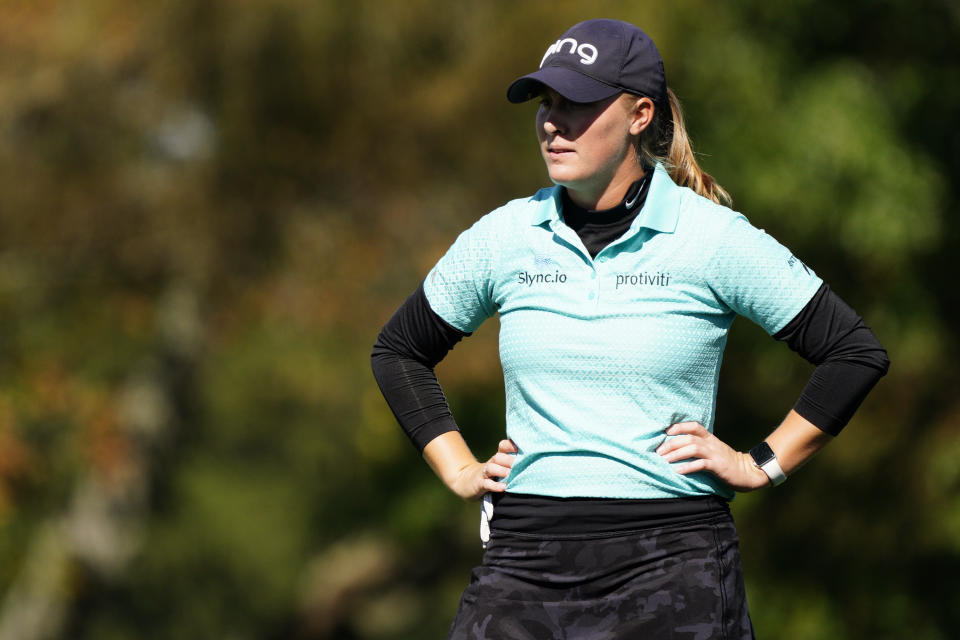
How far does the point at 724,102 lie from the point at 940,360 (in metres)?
2.68

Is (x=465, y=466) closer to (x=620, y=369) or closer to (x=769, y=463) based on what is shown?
→ (x=620, y=369)

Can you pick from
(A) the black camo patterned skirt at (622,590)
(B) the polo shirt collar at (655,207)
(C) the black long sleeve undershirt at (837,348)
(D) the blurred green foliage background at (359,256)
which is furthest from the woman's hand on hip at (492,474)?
(D) the blurred green foliage background at (359,256)

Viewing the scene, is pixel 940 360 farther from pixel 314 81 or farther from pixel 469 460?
pixel 469 460

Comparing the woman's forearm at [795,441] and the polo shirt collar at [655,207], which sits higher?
the polo shirt collar at [655,207]

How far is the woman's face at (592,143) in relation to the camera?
3.06 metres

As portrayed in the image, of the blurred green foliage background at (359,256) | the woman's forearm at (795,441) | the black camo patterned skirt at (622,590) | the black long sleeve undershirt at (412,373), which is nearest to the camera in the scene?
the black camo patterned skirt at (622,590)

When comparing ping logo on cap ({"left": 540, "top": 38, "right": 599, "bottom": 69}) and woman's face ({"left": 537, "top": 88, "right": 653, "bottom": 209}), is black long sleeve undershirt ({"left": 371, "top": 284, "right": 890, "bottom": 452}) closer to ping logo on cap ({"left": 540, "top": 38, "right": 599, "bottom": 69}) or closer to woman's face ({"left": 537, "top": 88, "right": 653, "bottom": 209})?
woman's face ({"left": 537, "top": 88, "right": 653, "bottom": 209})

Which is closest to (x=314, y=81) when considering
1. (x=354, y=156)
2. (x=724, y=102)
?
(x=354, y=156)

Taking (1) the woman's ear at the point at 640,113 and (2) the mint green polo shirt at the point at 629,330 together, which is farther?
(1) the woman's ear at the point at 640,113

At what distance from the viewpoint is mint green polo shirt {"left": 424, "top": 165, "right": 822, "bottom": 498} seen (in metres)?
2.93

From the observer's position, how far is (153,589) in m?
20.0

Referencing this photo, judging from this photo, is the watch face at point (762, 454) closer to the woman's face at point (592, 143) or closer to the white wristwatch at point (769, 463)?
the white wristwatch at point (769, 463)

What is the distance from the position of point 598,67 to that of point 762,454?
0.87 m

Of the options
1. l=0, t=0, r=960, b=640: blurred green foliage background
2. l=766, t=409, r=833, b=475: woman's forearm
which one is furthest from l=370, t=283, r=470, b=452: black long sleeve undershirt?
l=0, t=0, r=960, b=640: blurred green foliage background
